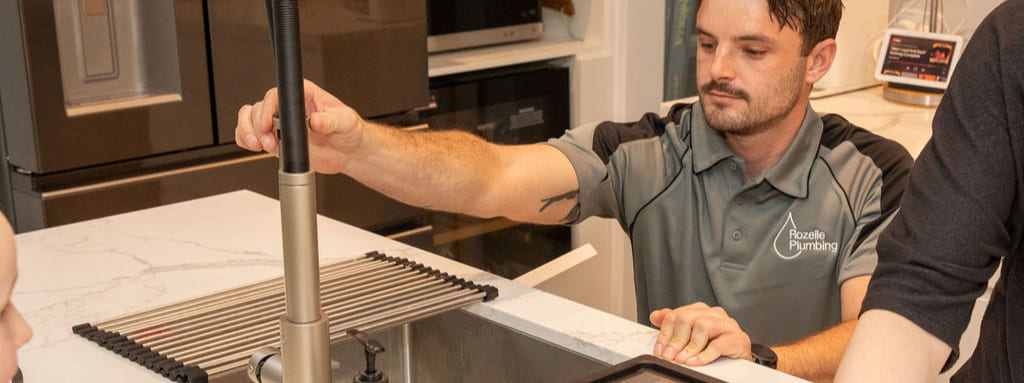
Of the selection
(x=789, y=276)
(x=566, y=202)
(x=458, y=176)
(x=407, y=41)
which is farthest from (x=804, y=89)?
(x=407, y=41)

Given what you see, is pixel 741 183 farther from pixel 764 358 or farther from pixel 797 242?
pixel 764 358

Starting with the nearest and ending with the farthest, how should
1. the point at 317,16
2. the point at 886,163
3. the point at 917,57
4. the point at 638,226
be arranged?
the point at 886,163
the point at 638,226
the point at 317,16
the point at 917,57

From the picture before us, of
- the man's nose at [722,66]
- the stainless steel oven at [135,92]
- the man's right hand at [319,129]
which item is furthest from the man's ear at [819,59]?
the stainless steel oven at [135,92]

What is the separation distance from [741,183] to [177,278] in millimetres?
779

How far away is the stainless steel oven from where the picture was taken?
207 centimetres

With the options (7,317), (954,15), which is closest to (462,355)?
(7,317)

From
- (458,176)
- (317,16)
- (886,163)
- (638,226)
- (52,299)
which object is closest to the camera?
(52,299)

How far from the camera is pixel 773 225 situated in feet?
5.45

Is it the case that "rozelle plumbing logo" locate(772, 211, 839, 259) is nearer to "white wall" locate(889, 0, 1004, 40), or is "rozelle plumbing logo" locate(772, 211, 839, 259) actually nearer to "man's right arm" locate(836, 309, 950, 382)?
"man's right arm" locate(836, 309, 950, 382)

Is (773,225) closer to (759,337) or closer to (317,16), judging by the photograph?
(759,337)

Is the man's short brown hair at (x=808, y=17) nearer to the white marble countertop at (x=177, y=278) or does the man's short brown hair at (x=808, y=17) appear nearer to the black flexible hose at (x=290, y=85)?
the white marble countertop at (x=177, y=278)

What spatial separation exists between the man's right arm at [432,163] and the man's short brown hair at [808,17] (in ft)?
1.19

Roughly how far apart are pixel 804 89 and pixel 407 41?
3.43ft

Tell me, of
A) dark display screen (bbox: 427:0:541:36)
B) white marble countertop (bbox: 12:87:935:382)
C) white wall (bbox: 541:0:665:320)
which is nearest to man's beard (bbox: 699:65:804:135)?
white marble countertop (bbox: 12:87:935:382)
